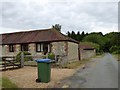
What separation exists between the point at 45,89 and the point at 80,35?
125057mm

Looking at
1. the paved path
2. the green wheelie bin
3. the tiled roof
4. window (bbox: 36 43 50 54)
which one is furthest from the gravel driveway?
window (bbox: 36 43 50 54)

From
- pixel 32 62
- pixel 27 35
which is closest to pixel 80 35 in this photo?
pixel 27 35

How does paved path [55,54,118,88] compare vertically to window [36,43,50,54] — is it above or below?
below

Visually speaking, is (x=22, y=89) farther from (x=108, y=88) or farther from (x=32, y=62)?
(x=32, y=62)

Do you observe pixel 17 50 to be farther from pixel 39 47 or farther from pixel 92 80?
pixel 92 80

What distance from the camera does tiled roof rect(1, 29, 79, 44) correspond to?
30609 millimetres

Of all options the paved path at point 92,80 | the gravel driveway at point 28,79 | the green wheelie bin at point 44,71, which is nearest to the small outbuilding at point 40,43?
the paved path at point 92,80

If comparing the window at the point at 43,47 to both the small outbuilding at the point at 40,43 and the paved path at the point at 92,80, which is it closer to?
the small outbuilding at the point at 40,43

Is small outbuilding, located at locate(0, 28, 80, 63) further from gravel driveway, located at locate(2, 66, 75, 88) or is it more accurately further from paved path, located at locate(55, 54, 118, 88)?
gravel driveway, located at locate(2, 66, 75, 88)

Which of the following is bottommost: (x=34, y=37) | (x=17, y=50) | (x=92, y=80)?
(x=92, y=80)

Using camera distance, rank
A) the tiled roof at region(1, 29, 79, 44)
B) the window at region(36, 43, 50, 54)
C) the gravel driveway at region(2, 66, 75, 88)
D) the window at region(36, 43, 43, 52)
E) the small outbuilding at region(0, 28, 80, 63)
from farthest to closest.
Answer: the window at region(36, 43, 43, 52)
the window at region(36, 43, 50, 54)
the tiled roof at region(1, 29, 79, 44)
the small outbuilding at region(0, 28, 80, 63)
the gravel driveway at region(2, 66, 75, 88)

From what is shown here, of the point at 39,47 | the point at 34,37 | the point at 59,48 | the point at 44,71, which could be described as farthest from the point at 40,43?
the point at 44,71

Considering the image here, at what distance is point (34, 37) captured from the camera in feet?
108

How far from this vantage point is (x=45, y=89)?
31.8ft
